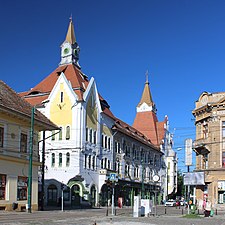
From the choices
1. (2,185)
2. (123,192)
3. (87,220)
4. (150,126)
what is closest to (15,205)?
(2,185)

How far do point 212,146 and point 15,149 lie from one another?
27753 mm

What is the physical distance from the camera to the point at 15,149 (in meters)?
37.4

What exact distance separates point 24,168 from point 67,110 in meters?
22.2

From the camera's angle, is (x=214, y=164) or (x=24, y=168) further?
(x=214, y=164)

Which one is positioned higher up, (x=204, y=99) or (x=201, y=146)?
(x=204, y=99)

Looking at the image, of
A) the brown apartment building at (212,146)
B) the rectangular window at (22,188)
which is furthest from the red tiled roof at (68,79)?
the rectangular window at (22,188)

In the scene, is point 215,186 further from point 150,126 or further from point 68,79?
point 150,126

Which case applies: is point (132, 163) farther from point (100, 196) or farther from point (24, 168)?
point (24, 168)

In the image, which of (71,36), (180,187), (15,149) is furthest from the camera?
(180,187)

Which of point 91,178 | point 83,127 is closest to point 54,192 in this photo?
A: point 91,178

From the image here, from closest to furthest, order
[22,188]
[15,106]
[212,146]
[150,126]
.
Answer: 1. [15,106]
2. [22,188]
3. [212,146]
4. [150,126]

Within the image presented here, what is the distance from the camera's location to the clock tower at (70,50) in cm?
7156

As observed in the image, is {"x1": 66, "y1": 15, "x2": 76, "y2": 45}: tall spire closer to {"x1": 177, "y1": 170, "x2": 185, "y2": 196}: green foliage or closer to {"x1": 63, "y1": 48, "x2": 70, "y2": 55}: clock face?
{"x1": 63, "y1": 48, "x2": 70, "y2": 55}: clock face

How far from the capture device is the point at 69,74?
6675 centimetres
